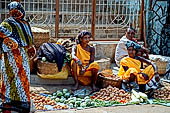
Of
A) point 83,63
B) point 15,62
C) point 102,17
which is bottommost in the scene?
point 83,63

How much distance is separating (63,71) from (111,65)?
2116 millimetres

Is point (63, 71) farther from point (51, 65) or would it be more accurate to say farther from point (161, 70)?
point (161, 70)

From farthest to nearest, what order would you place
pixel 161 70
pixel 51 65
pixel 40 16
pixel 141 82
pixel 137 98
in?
pixel 40 16
pixel 161 70
pixel 51 65
pixel 141 82
pixel 137 98

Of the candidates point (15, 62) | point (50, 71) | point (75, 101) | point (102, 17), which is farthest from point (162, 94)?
point (102, 17)

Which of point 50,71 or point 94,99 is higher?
point 50,71

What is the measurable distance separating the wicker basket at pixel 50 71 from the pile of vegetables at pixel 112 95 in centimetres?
107

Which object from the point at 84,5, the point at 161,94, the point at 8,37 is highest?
the point at 84,5

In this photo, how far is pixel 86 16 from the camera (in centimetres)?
1045

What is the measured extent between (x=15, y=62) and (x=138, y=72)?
3.04 meters

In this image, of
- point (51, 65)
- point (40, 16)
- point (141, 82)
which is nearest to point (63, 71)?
point (51, 65)

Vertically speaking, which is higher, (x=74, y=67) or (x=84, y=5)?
(x=84, y=5)

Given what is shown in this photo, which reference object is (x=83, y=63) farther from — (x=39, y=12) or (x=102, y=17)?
(x=102, y=17)

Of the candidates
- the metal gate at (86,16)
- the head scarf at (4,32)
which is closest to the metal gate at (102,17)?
the metal gate at (86,16)

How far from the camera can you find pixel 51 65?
7.69 metres
